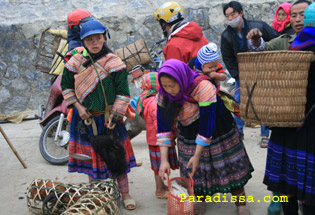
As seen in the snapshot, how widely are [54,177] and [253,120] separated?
9.21 ft

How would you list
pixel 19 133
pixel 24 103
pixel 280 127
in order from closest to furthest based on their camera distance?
pixel 280 127, pixel 19 133, pixel 24 103

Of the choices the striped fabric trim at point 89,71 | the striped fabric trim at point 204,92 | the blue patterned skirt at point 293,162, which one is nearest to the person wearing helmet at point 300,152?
the blue patterned skirt at point 293,162

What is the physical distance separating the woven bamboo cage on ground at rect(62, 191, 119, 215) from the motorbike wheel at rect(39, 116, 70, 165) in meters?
1.84

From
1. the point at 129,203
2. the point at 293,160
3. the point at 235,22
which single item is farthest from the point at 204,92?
the point at 235,22

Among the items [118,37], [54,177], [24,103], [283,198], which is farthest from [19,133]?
[283,198]

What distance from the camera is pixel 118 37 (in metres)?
8.30

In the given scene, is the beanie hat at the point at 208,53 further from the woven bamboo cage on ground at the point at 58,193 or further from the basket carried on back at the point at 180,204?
the woven bamboo cage on ground at the point at 58,193

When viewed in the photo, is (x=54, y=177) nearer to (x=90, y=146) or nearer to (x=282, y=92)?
(x=90, y=146)

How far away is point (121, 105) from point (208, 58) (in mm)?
924

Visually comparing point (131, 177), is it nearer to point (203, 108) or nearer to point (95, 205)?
point (95, 205)

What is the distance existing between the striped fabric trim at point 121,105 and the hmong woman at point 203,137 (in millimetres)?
479

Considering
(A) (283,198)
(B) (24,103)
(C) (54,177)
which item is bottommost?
(B) (24,103)

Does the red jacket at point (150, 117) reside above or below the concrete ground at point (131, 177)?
above

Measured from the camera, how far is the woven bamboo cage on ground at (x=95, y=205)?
2.90 m
